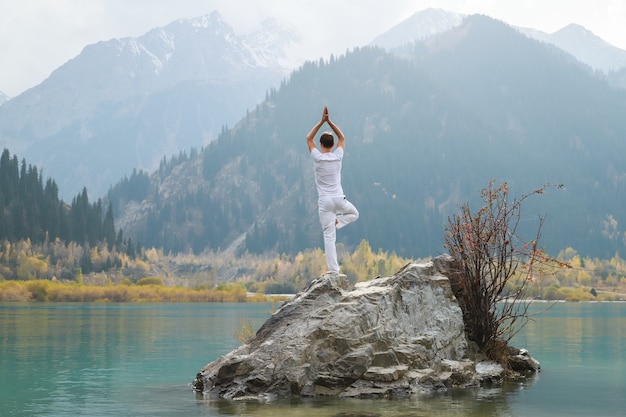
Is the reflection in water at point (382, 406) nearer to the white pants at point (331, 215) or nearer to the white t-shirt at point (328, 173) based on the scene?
the white pants at point (331, 215)

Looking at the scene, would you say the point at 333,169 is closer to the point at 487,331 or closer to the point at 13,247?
the point at 487,331

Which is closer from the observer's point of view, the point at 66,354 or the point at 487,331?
the point at 487,331

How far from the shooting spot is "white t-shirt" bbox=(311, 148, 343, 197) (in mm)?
19812

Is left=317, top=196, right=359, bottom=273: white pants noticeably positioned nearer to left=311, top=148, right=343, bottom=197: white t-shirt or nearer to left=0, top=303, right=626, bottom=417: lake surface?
left=311, top=148, right=343, bottom=197: white t-shirt

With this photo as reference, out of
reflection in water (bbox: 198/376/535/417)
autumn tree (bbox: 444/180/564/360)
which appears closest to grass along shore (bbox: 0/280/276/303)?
autumn tree (bbox: 444/180/564/360)

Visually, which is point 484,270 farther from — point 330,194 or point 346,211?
point 330,194

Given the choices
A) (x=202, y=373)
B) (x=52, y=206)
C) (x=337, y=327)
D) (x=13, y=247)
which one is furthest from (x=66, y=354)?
(x=52, y=206)

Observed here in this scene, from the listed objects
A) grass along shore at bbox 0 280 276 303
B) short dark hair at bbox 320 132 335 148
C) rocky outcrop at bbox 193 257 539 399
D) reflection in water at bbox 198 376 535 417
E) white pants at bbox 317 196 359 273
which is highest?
short dark hair at bbox 320 132 335 148

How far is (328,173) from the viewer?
65.0ft

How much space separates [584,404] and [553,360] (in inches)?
438

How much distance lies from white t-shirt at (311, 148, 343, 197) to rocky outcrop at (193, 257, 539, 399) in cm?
207

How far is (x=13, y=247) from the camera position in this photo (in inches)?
6004

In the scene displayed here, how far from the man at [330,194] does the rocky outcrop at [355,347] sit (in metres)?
1.04

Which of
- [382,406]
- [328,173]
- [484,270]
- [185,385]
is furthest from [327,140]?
[185,385]
